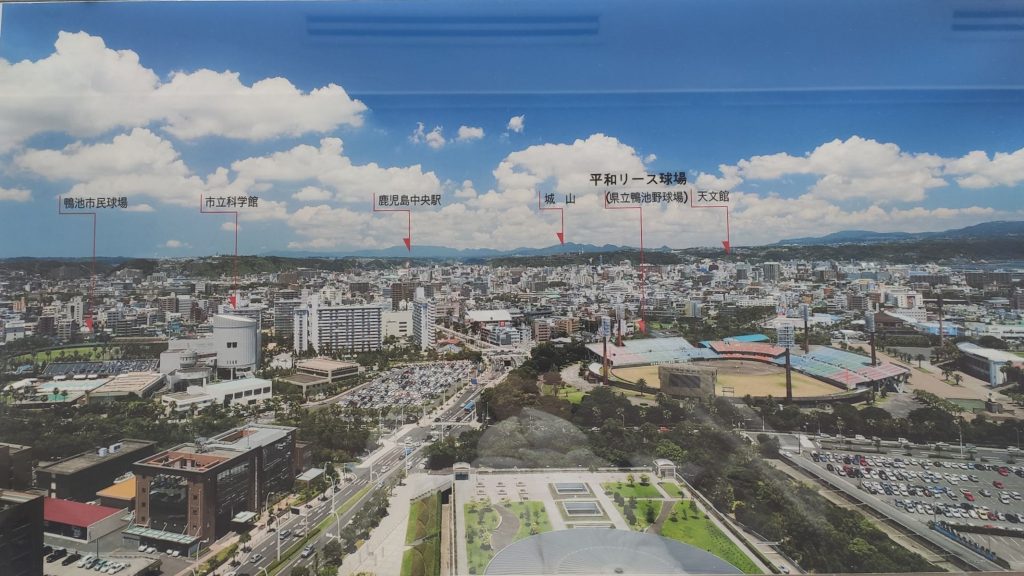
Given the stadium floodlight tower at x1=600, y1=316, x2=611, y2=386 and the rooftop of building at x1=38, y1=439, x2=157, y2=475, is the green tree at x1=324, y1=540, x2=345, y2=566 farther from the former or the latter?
the stadium floodlight tower at x1=600, y1=316, x2=611, y2=386

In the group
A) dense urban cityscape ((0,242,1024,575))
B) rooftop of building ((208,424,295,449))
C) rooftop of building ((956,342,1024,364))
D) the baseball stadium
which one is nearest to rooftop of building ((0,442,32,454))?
dense urban cityscape ((0,242,1024,575))

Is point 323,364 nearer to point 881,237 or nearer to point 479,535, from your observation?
point 479,535

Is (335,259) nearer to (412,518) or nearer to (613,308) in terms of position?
(412,518)

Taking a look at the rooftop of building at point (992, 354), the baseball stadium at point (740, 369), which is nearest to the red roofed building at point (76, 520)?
the baseball stadium at point (740, 369)

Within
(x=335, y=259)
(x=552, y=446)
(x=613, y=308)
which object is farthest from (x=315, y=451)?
(x=613, y=308)

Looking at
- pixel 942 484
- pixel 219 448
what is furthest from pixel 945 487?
pixel 219 448

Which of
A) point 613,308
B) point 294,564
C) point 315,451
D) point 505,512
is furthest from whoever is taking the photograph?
point 613,308

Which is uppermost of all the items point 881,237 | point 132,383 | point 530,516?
point 881,237
